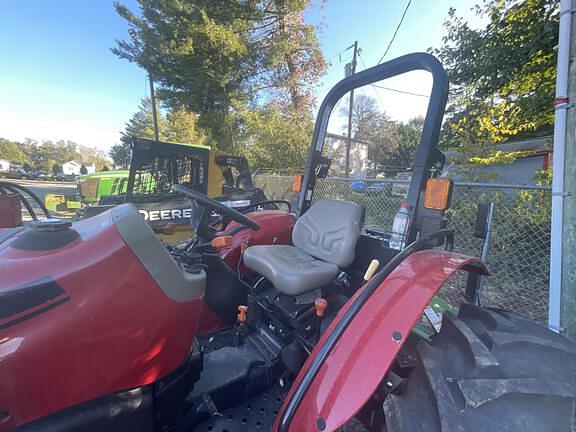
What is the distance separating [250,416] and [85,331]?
821mm

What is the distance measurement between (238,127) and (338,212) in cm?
990

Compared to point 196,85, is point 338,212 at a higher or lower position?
lower

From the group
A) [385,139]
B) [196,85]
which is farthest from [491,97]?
[385,139]

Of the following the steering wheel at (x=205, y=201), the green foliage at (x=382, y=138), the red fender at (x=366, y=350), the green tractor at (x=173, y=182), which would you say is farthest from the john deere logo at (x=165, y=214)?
the green foliage at (x=382, y=138)

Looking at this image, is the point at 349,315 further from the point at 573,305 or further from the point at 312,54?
the point at 312,54

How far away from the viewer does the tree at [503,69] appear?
129 inches

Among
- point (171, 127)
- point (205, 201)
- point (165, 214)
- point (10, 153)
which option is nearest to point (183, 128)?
point (171, 127)

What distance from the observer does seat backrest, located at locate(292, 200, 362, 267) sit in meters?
1.80

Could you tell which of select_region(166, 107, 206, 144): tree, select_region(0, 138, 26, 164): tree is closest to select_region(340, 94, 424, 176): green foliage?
select_region(166, 107, 206, 144): tree

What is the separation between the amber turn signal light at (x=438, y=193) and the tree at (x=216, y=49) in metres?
9.42

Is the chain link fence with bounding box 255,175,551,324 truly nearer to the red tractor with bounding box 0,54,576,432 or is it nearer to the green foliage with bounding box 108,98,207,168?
the red tractor with bounding box 0,54,576,432

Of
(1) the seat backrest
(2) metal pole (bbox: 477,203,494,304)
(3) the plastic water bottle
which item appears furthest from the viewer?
(1) the seat backrest

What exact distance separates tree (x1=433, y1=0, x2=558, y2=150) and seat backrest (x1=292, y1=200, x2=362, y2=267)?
3285mm

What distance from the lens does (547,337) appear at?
3.06 feet
